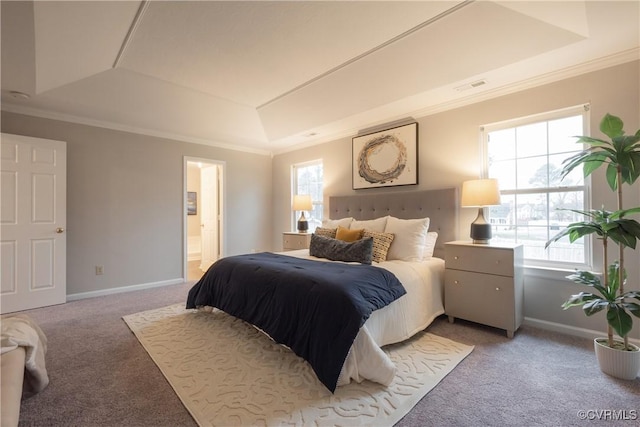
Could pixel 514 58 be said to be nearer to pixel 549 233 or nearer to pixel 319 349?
pixel 549 233

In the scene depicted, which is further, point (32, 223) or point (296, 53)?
point (32, 223)

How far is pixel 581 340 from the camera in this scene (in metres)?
2.36

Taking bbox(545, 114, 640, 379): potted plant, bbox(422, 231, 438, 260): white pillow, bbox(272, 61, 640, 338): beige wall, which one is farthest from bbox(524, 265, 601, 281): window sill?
bbox(422, 231, 438, 260): white pillow

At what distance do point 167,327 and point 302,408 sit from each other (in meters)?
1.74

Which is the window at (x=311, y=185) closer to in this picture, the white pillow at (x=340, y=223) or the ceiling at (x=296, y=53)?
the white pillow at (x=340, y=223)

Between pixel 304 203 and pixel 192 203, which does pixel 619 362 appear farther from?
pixel 192 203

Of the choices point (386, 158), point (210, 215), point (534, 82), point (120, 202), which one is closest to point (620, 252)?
point (534, 82)

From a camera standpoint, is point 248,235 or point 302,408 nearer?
point 302,408

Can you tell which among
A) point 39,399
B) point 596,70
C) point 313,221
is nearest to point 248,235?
point 313,221

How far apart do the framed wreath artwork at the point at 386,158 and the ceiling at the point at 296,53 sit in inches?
10.2

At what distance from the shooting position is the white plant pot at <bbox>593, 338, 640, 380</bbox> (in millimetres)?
1788

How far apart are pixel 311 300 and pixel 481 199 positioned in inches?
75.4

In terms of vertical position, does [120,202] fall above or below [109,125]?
below

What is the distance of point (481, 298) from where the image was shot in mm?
2553
